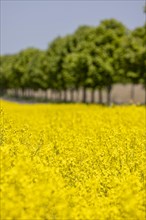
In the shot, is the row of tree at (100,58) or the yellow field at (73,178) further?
the row of tree at (100,58)

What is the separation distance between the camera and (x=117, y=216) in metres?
8.29

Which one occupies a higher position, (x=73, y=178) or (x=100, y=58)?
(x=100, y=58)

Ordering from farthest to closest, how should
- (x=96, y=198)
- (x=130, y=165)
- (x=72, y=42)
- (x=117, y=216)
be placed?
(x=72, y=42), (x=130, y=165), (x=96, y=198), (x=117, y=216)

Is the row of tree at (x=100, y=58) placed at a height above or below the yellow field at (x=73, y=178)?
above

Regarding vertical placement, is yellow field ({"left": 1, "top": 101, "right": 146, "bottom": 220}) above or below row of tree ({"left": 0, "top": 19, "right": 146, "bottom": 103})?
below

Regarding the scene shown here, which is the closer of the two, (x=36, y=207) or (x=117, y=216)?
(x=36, y=207)

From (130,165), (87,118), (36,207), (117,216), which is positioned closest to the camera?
(36,207)

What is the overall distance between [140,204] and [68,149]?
16.1 ft

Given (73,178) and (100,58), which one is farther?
(100,58)

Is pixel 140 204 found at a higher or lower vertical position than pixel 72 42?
lower

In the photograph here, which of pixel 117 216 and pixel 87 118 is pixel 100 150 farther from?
pixel 87 118

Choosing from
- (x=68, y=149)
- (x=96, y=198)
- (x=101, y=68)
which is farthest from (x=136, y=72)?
(x=96, y=198)

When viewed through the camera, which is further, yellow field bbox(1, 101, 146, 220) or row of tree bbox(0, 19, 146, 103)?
row of tree bbox(0, 19, 146, 103)

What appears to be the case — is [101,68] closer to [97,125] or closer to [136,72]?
[136,72]
